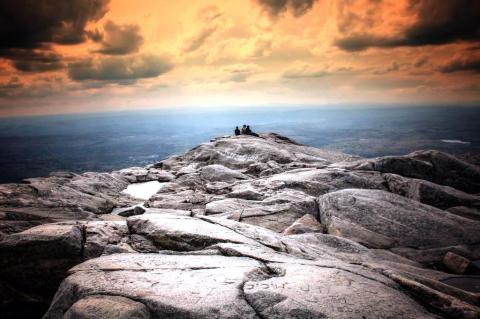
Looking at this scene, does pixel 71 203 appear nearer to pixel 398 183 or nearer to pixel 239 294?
pixel 239 294

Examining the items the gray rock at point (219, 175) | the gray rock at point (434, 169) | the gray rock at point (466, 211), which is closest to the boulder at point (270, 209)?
the gray rock at point (219, 175)

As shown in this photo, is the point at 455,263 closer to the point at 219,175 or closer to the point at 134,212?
the point at 134,212

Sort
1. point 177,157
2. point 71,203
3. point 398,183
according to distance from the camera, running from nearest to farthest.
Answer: point 71,203
point 398,183
point 177,157

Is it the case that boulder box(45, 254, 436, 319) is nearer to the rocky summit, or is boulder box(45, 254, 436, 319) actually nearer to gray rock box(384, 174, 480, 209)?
the rocky summit

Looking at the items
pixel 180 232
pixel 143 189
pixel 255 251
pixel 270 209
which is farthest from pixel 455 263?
pixel 143 189

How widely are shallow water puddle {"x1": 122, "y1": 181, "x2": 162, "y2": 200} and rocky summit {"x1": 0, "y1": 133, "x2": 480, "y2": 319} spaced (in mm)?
2263

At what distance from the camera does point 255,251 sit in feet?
41.8

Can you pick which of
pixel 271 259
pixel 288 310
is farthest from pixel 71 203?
pixel 288 310

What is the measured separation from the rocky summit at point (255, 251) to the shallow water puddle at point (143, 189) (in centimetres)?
Answer: 226

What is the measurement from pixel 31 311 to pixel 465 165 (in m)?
42.2

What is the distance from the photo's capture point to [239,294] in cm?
916

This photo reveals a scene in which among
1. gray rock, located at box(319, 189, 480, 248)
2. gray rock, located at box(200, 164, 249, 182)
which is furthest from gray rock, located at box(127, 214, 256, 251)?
gray rock, located at box(200, 164, 249, 182)

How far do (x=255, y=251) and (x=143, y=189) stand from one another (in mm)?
28216

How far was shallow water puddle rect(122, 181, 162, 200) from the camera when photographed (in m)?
34.3
